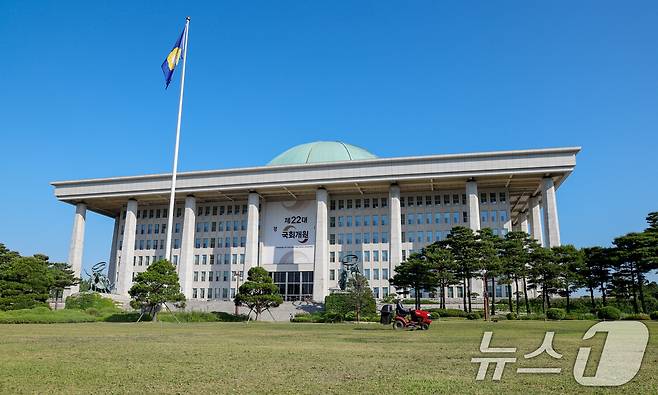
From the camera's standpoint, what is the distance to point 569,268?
165 ft

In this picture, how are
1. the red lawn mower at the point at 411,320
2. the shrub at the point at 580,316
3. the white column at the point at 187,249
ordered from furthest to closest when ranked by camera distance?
the white column at the point at 187,249
the shrub at the point at 580,316
the red lawn mower at the point at 411,320

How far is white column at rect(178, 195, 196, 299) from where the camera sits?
76438 mm

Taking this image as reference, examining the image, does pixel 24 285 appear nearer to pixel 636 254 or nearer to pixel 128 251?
pixel 128 251

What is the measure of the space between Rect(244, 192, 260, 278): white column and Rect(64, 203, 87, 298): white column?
27804 mm

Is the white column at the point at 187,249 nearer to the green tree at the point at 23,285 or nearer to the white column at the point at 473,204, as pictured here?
the green tree at the point at 23,285

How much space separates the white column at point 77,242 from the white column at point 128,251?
662 cm

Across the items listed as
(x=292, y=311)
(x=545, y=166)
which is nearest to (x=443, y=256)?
(x=292, y=311)

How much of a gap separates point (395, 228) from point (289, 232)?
1726 centimetres

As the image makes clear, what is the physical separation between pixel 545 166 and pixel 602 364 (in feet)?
199

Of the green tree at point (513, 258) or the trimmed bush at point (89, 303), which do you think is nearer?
the green tree at point (513, 258)

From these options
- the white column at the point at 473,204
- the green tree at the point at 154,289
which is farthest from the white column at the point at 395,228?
the green tree at the point at 154,289

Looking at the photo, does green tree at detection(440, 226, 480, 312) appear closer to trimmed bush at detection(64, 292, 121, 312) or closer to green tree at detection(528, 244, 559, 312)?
green tree at detection(528, 244, 559, 312)

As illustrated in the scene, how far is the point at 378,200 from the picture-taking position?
78688 mm

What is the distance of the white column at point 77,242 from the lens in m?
79.8
